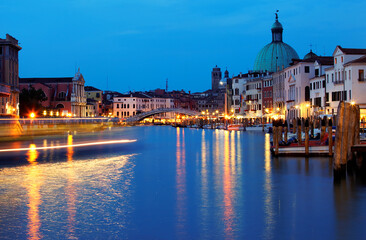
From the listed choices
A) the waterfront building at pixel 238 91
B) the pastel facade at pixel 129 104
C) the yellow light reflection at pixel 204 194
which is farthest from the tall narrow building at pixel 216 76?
the yellow light reflection at pixel 204 194

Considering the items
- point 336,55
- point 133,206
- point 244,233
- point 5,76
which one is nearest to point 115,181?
point 133,206

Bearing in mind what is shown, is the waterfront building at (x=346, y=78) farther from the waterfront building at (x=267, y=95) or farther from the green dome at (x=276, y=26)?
the green dome at (x=276, y=26)

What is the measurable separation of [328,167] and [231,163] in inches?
168

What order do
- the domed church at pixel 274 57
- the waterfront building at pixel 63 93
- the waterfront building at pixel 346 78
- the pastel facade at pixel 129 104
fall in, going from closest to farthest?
the waterfront building at pixel 346 78 < the domed church at pixel 274 57 < the waterfront building at pixel 63 93 < the pastel facade at pixel 129 104

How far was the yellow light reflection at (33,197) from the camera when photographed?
383 inches

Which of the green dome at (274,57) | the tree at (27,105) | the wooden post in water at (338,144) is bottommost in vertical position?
the wooden post in water at (338,144)

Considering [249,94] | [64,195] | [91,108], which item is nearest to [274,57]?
[249,94]

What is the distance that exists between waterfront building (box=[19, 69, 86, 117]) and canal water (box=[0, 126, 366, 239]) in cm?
7265

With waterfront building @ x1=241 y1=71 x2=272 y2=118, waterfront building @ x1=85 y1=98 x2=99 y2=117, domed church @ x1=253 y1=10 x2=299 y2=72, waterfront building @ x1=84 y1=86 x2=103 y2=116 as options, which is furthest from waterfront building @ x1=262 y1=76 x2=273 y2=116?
waterfront building @ x1=84 y1=86 x2=103 y2=116

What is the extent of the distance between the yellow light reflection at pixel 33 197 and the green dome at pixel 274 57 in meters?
61.2

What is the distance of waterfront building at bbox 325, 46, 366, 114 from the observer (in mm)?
35656

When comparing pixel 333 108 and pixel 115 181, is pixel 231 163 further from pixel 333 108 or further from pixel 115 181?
pixel 333 108

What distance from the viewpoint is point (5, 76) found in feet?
180

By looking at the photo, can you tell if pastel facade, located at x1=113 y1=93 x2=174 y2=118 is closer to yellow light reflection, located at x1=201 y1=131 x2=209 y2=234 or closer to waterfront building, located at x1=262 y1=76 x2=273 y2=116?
waterfront building, located at x1=262 y1=76 x2=273 y2=116
